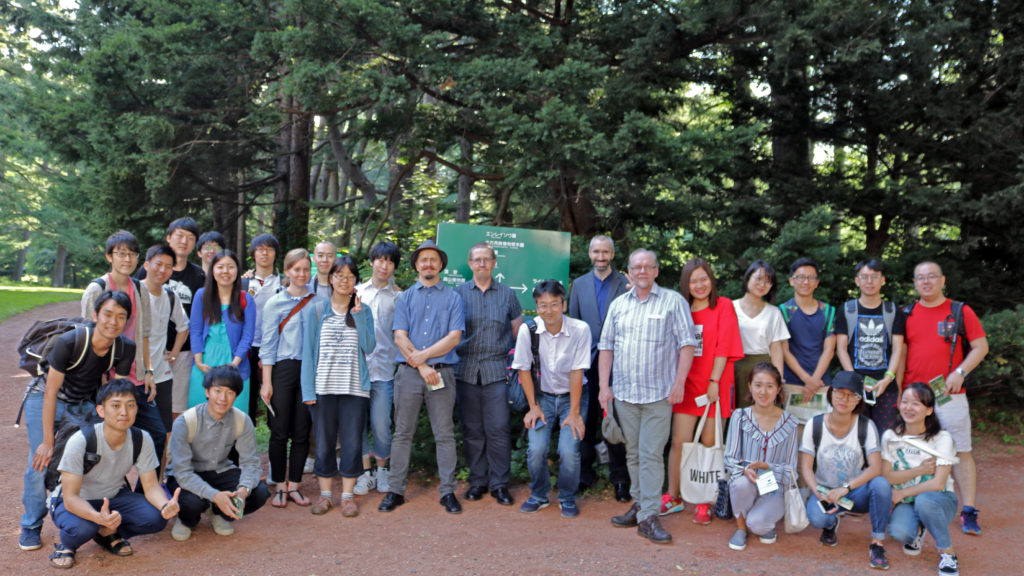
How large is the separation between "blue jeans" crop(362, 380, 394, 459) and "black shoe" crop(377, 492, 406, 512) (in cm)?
35

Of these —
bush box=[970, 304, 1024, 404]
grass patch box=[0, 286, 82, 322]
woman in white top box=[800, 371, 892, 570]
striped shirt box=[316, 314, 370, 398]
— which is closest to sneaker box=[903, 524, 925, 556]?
woman in white top box=[800, 371, 892, 570]

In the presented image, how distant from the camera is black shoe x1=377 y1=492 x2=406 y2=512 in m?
5.27

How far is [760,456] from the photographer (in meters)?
4.82

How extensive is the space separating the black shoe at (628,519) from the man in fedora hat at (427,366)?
48.0 inches

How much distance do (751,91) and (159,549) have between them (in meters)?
9.79

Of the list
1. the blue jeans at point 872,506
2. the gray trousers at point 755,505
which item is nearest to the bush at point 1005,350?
the blue jeans at point 872,506

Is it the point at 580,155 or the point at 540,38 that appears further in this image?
the point at 540,38

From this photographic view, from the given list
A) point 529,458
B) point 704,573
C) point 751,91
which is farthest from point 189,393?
point 751,91

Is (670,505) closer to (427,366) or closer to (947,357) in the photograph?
(427,366)

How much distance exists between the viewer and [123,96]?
10.0m

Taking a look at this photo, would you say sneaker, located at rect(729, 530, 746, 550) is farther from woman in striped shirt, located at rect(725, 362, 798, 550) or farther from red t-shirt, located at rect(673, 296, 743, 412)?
red t-shirt, located at rect(673, 296, 743, 412)

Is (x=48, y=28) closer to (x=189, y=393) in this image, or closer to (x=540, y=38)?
(x=540, y=38)

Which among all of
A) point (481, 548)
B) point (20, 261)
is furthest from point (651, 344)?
point (20, 261)

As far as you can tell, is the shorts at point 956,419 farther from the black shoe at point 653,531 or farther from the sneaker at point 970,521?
the black shoe at point 653,531
